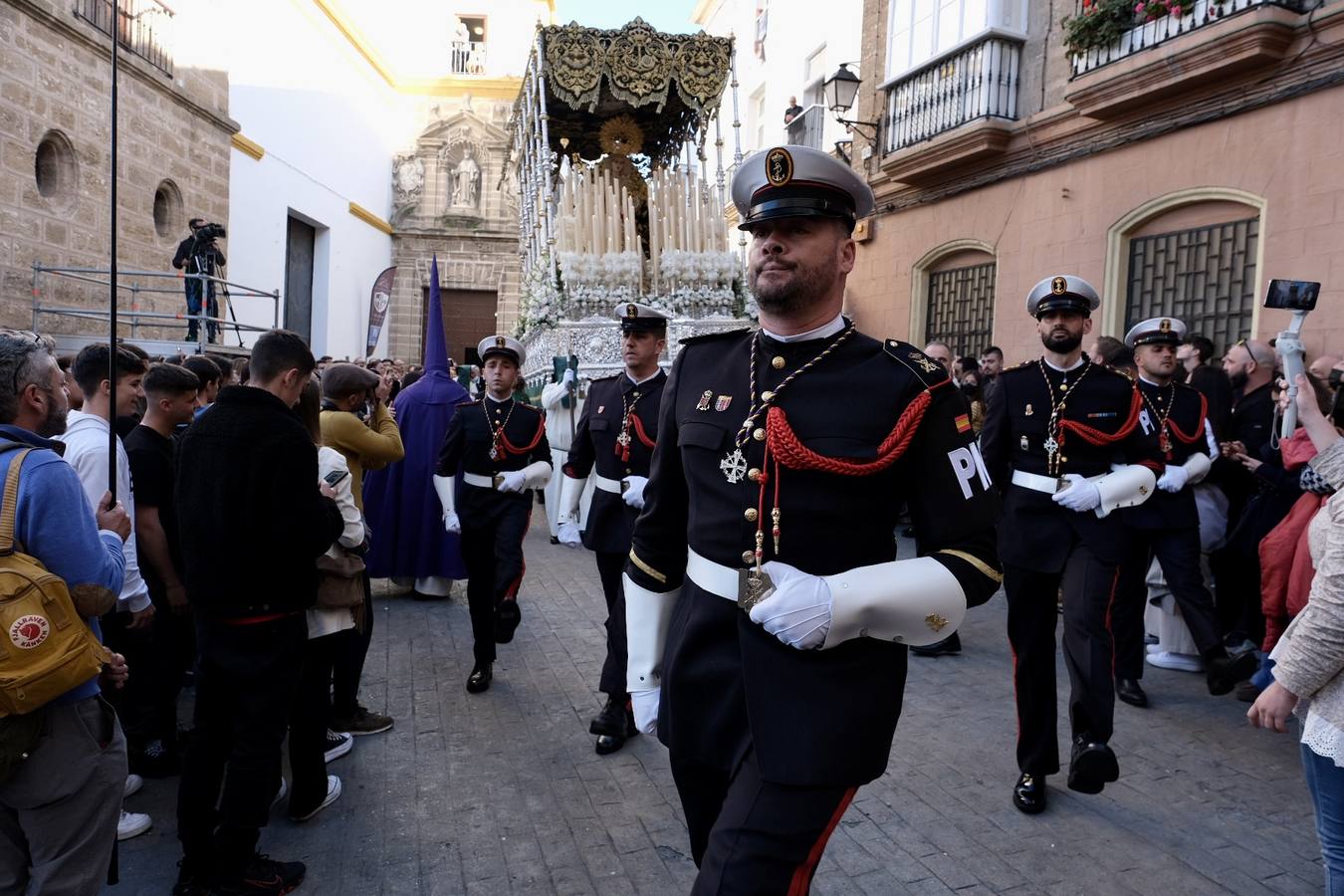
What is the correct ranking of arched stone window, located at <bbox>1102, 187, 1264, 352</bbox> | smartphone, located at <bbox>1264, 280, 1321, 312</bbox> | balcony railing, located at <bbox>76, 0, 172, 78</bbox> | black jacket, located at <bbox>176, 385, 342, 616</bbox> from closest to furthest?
black jacket, located at <bbox>176, 385, 342, 616</bbox>
smartphone, located at <bbox>1264, 280, 1321, 312</bbox>
arched stone window, located at <bbox>1102, 187, 1264, 352</bbox>
balcony railing, located at <bbox>76, 0, 172, 78</bbox>

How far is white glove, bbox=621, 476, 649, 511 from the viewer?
Answer: 455cm

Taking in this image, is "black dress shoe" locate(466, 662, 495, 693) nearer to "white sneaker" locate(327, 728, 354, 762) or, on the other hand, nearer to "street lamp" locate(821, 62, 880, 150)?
"white sneaker" locate(327, 728, 354, 762)

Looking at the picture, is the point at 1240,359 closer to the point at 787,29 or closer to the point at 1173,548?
the point at 1173,548

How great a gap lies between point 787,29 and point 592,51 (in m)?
9.24

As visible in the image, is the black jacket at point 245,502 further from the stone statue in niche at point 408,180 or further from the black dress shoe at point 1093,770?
the stone statue in niche at point 408,180

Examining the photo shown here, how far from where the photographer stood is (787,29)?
18844 millimetres

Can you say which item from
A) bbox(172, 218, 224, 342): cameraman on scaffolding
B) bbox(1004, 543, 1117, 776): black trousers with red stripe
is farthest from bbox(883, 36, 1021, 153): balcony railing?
bbox(172, 218, 224, 342): cameraman on scaffolding

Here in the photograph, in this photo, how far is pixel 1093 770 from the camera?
367 centimetres

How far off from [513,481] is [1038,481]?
109 inches

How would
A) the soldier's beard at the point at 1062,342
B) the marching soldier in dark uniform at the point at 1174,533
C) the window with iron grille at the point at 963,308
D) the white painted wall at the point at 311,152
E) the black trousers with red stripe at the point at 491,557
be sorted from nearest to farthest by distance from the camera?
the soldier's beard at the point at 1062,342 < the marching soldier in dark uniform at the point at 1174,533 < the black trousers with red stripe at the point at 491,557 < the window with iron grille at the point at 963,308 < the white painted wall at the point at 311,152

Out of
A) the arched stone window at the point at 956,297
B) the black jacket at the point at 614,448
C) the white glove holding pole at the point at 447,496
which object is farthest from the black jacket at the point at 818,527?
the arched stone window at the point at 956,297

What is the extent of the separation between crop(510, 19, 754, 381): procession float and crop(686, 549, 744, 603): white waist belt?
8.08 metres

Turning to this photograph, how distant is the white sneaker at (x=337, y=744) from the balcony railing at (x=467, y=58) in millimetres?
25284

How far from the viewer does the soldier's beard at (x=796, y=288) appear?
7.16 ft
